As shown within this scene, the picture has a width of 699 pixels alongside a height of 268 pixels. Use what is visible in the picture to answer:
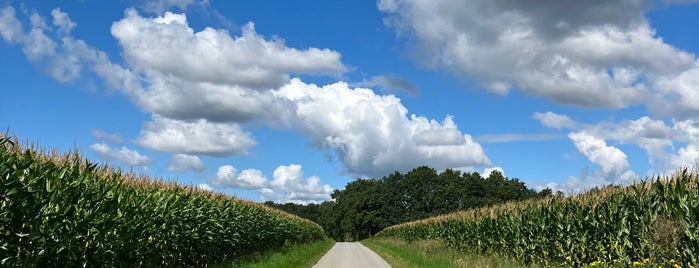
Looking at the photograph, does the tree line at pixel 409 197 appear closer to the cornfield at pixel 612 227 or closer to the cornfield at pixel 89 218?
the cornfield at pixel 612 227

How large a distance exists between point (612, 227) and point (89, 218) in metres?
12.7

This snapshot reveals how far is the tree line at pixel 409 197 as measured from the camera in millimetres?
117062

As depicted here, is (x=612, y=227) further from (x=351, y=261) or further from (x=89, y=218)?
(x=351, y=261)

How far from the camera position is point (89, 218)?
9.48m

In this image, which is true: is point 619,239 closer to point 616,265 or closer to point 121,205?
point 616,265

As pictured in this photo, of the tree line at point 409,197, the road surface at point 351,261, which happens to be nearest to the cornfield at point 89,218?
the road surface at point 351,261

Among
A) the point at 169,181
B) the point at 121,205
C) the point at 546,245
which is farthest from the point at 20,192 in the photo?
the point at 546,245

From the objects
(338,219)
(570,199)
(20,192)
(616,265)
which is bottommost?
(616,265)

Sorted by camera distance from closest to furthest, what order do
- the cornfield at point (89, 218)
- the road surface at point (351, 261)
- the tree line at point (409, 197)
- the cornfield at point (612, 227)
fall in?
the cornfield at point (89, 218), the cornfield at point (612, 227), the road surface at point (351, 261), the tree line at point (409, 197)

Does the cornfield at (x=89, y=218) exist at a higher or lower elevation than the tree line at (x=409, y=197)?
lower

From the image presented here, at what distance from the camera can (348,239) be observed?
13038 cm

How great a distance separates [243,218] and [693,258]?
1855 cm

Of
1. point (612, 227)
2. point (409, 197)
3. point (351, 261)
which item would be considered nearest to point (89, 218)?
point (612, 227)

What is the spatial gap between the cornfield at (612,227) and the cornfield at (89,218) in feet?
37.3
